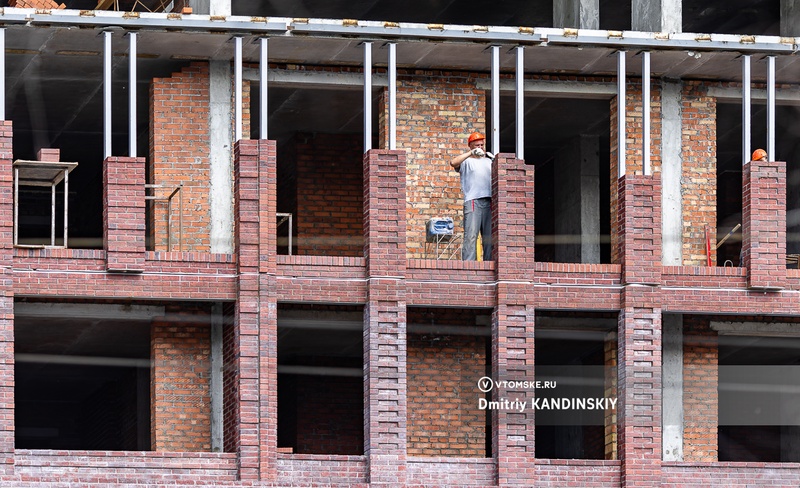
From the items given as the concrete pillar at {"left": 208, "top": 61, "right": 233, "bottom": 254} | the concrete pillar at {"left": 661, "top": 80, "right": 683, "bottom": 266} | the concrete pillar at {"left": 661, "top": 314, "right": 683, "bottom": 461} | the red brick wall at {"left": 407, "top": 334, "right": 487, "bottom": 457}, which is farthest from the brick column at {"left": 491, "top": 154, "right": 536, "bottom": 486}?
the concrete pillar at {"left": 208, "top": 61, "right": 233, "bottom": 254}

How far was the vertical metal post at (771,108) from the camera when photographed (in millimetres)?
26703

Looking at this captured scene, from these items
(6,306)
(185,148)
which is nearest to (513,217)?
(185,148)

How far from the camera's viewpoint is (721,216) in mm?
35188

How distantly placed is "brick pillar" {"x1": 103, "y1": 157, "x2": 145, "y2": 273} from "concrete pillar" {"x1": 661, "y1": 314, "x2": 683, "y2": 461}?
723cm

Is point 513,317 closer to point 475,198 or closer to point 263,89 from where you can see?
point 475,198

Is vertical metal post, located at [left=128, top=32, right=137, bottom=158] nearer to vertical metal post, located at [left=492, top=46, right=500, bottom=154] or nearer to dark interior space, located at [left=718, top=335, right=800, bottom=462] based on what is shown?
vertical metal post, located at [left=492, top=46, right=500, bottom=154]

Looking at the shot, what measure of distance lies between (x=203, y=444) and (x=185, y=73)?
493 centimetres

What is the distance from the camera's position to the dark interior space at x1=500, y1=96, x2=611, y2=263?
2956 cm

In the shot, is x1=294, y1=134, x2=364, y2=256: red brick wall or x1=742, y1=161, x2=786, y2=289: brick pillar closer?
x1=742, y1=161, x2=786, y2=289: brick pillar

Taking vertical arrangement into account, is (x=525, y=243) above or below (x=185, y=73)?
below

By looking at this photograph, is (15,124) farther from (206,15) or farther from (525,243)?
(525,243)

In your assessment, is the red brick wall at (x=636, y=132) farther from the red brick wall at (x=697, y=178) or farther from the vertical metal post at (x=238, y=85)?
→ the vertical metal post at (x=238, y=85)

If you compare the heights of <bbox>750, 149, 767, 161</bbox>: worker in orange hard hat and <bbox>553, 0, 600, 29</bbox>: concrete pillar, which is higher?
<bbox>553, 0, 600, 29</bbox>: concrete pillar

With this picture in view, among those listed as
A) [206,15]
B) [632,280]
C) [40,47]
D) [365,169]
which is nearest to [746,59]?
[632,280]
